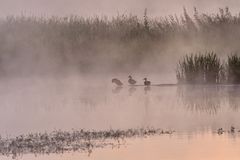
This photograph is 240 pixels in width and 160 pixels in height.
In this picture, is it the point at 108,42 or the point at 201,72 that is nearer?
the point at 201,72

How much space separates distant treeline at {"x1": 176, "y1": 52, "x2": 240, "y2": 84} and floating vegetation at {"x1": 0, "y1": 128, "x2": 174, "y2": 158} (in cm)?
899

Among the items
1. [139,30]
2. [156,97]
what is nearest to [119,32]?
[139,30]

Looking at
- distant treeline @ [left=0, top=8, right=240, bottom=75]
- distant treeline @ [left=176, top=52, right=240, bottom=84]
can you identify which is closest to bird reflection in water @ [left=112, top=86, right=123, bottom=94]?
distant treeline @ [left=176, top=52, right=240, bottom=84]

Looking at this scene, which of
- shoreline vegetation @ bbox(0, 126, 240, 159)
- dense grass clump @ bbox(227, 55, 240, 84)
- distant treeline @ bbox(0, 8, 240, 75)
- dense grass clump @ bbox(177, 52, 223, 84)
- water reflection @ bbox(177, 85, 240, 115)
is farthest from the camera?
distant treeline @ bbox(0, 8, 240, 75)

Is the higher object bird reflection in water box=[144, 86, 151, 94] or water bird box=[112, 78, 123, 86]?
water bird box=[112, 78, 123, 86]

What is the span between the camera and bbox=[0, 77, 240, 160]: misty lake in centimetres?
1423

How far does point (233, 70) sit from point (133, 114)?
22.0ft

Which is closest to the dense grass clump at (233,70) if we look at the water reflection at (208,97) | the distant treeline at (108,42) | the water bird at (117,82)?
the water reflection at (208,97)

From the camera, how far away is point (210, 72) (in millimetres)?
25453

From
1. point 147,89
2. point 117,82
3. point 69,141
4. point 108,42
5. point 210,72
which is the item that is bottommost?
point 69,141

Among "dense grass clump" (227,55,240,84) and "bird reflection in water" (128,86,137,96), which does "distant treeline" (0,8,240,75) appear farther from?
"dense grass clump" (227,55,240,84)

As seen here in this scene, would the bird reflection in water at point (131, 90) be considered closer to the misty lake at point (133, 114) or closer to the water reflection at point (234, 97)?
the misty lake at point (133, 114)

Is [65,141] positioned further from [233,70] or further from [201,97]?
[233,70]

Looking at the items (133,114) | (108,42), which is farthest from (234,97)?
(108,42)
